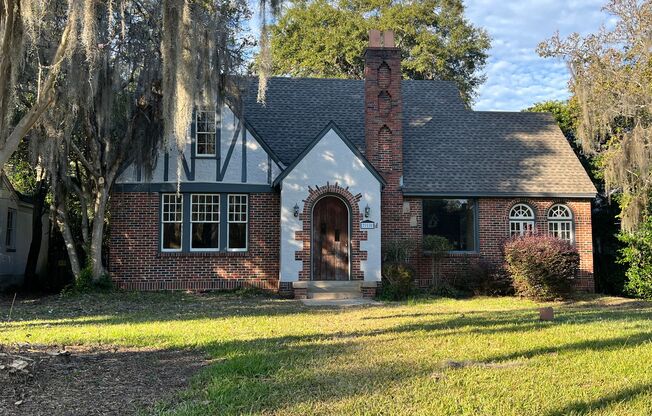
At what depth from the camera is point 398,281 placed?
14344 mm

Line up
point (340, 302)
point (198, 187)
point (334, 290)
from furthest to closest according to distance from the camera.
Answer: point (198, 187) → point (334, 290) → point (340, 302)

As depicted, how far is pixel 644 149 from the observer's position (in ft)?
46.7

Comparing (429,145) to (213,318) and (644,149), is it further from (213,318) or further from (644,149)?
(213,318)

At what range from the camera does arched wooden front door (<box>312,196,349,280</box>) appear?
15617mm

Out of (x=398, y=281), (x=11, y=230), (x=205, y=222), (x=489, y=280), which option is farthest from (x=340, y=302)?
(x=11, y=230)

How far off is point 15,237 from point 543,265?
16.3 meters

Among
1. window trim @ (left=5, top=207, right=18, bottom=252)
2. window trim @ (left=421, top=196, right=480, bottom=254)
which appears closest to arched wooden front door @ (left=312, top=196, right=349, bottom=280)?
window trim @ (left=421, top=196, right=480, bottom=254)

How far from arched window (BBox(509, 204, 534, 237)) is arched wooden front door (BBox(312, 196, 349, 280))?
16.2 feet

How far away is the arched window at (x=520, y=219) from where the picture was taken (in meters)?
16.6

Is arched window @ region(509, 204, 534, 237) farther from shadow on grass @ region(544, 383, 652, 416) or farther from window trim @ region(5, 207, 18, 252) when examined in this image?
window trim @ region(5, 207, 18, 252)

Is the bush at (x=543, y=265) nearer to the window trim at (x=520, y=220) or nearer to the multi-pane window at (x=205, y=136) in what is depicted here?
the window trim at (x=520, y=220)

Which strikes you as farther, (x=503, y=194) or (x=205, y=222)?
(x=503, y=194)

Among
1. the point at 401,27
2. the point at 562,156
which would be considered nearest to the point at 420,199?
the point at 562,156

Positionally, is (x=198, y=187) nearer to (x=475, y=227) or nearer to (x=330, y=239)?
(x=330, y=239)
